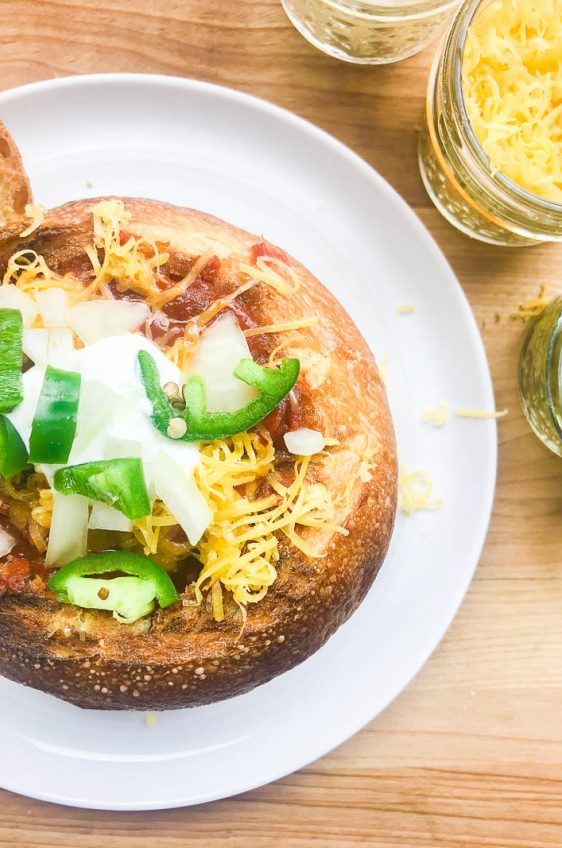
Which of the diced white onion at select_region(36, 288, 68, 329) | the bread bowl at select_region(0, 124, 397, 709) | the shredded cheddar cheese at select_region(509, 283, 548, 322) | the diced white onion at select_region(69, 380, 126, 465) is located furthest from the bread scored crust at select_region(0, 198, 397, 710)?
the shredded cheddar cheese at select_region(509, 283, 548, 322)

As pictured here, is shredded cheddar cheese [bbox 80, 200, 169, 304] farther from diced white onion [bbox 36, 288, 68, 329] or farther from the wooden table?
the wooden table

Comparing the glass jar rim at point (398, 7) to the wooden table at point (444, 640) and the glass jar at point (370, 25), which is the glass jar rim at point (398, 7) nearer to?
the glass jar at point (370, 25)

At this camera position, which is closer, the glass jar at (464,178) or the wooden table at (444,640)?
the glass jar at (464,178)

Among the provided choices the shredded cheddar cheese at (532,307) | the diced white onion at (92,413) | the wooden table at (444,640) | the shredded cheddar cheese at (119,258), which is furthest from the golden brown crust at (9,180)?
the shredded cheddar cheese at (532,307)

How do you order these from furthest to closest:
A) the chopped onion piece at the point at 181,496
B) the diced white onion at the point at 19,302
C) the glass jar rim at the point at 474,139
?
the glass jar rim at the point at 474,139
the diced white onion at the point at 19,302
the chopped onion piece at the point at 181,496

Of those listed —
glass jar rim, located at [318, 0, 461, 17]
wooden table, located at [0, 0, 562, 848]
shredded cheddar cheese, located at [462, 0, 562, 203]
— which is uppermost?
glass jar rim, located at [318, 0, 461, 17]

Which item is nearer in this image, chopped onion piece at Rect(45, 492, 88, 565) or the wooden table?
chopped onion piece at Rect(45, 492, 88, 565)

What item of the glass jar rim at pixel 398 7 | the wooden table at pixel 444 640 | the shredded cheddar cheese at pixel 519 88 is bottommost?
the wooden table at pixel 444 640
